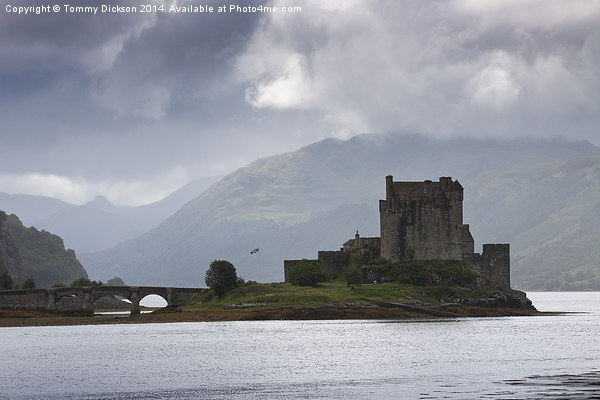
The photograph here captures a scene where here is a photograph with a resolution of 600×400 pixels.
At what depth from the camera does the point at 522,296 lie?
563 ft

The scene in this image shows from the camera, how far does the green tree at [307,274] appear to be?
156125 millimetres

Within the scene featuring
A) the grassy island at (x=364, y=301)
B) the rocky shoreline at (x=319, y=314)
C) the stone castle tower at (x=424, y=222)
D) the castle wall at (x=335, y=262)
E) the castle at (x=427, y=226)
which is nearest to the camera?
the rocky shoreline at (x=319, y=314)

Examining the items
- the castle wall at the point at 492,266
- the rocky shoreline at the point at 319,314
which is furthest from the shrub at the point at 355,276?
the castle wall at the point at 492,266

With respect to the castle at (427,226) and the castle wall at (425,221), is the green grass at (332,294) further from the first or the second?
the castle wall at (425,221)

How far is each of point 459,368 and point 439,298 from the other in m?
80.5

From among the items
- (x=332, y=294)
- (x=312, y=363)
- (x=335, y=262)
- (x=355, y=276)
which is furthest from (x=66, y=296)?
(x=312, y=363)

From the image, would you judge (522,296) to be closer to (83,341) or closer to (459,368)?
(83,341)

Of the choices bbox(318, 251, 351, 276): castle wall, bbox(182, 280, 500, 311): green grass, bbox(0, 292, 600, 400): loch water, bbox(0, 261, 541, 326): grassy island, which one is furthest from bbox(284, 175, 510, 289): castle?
bbox(0, 292, 600, 400): loch water

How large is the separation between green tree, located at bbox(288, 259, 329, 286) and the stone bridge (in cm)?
3083

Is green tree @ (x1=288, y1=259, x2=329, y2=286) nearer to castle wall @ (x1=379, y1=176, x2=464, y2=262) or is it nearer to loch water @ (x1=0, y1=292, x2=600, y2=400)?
castle wall @ (x1=379, y1=176, x2=464, y2=262)

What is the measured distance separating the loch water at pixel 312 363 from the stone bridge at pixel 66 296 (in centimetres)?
5909

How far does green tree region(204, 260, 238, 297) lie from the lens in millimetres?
159350

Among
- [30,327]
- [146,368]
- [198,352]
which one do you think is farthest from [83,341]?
[30,327]

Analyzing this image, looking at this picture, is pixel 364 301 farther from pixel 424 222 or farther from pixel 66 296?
pixel 66 296
